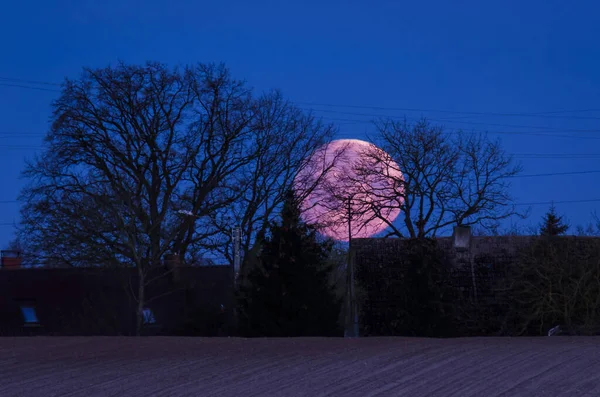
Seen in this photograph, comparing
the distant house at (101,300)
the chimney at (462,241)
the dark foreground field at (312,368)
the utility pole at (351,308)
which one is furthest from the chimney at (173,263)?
the dark foreground field at (312,368)

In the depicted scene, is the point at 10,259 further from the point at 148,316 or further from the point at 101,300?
the point at 148,316

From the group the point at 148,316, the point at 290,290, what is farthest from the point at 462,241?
the point at 148,316

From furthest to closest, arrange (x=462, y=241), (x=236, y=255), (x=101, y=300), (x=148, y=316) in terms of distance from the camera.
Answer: (x=101, y=300) < (x=148, y=316) < (x=236, y=255) < (x=462, y=241)

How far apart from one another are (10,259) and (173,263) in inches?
491

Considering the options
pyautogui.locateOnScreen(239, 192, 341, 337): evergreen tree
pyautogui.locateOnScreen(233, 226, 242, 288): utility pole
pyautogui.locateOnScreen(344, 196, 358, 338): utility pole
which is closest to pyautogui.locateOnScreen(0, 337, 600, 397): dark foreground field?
pyautogui.locateOnScreen(239, 192, 341, 337): evergreen tree

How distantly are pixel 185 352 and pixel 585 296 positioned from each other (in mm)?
13881

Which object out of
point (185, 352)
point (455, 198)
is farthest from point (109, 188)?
point (185, 352)

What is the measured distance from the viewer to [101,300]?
129 ft

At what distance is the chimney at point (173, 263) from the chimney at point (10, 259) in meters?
10.8

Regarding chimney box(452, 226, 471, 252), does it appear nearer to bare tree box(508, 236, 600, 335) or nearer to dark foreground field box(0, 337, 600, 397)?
bare tree box(508, 236, 600, 335)

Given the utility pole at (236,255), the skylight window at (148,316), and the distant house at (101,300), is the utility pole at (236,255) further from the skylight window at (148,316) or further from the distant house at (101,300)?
the skylight window at (148,316)

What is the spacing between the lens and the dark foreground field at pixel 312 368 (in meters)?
11.7

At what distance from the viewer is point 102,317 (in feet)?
124

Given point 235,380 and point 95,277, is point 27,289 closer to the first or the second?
point 95,277
